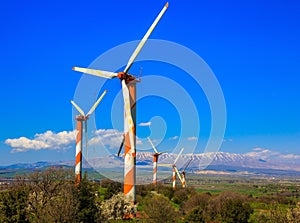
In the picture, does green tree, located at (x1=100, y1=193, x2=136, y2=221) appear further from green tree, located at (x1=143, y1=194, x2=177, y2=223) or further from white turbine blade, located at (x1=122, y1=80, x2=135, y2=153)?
white turbine blade, located at (x1=122, y1=80, x2=135, y2=153)

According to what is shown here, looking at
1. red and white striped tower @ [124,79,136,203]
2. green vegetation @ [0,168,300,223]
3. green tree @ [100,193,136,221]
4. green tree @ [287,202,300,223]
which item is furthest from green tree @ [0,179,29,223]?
green tree @ [287,202,300,223]

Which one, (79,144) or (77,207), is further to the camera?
(79,144)

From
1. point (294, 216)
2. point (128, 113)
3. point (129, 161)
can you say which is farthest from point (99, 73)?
point (294, 216)

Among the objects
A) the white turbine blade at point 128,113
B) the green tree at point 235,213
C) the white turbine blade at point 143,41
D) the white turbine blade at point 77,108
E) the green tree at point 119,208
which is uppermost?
the white turbine blade at point 143,41

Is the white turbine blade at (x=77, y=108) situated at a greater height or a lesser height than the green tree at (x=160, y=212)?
greater

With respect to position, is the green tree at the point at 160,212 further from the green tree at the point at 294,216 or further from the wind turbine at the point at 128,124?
the green tree at the point at 294,216

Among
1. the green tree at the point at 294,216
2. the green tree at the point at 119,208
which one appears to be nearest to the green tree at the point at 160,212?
the green tree at the point at 119,208

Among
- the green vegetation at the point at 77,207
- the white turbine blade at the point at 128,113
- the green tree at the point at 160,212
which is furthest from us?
the white turbine blade at the point at 128,113

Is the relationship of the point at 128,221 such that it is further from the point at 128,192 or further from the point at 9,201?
the point at 9,201

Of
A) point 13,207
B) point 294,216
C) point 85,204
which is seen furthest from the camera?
point 13,207

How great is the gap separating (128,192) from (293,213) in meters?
22.4

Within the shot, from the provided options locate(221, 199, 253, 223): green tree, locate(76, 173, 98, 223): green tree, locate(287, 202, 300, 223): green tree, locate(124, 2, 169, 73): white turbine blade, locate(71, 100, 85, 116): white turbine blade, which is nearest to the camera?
locate(287, 202, 300, 223): green tree

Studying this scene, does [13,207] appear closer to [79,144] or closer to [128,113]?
[128,113]

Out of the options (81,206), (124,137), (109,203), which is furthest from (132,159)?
(81,206)
